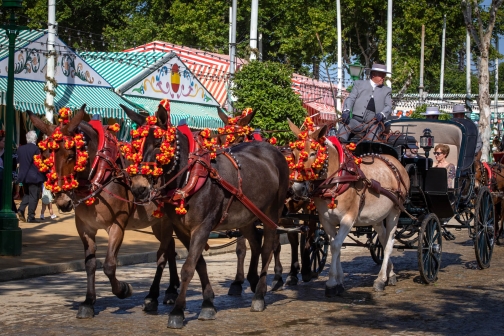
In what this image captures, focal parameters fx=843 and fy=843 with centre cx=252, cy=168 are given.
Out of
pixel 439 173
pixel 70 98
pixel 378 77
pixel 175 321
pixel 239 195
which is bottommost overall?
pixel 175 321

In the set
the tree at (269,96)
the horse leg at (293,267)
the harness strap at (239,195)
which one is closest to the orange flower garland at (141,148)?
the harness strap at (239,195)

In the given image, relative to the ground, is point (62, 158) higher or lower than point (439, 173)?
higher

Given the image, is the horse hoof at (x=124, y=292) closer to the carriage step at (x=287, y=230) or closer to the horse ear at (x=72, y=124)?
the horse ear at (x=72, y=124)

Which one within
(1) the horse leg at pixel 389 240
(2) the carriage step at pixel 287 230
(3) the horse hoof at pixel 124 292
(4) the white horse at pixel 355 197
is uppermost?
(4) the white horse at pixel 355 197

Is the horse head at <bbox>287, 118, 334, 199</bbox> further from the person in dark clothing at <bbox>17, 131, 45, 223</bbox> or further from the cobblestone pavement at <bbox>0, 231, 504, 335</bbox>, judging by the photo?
the person in dark clothing at <bbox>17, 131, 45, 223</bbox>

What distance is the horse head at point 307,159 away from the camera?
9672 millimetres

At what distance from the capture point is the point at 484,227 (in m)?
13.1

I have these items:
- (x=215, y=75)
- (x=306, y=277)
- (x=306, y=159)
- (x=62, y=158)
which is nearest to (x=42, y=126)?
(x=62, y=158)

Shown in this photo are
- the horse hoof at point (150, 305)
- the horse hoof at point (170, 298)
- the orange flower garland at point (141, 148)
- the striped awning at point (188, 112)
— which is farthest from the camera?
the striped awning at point (188, 112)

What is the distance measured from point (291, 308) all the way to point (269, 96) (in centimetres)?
1091

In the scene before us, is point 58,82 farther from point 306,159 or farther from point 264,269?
point 264,269

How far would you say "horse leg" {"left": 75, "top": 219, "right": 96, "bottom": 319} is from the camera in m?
8.48

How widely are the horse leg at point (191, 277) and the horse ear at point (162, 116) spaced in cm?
107

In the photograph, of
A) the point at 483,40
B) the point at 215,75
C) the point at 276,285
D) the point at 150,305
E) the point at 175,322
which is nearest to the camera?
the point at 175,322
